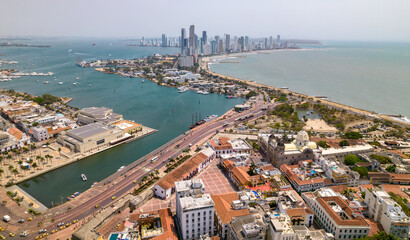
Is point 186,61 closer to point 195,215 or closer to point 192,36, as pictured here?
point 192,36

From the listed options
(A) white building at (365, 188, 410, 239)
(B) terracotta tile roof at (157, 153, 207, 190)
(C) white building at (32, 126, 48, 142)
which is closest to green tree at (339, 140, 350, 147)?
(A) white building at (365, 188, 410, 239)

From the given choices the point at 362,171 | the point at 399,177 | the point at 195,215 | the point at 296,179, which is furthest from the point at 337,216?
the point at 399,177

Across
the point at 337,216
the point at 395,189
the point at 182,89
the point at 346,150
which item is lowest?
the point at 395,189

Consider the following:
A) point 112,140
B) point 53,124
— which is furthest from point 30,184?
point 53,124

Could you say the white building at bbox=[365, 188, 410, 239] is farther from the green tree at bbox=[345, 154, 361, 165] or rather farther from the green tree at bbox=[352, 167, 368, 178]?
the green tree at bbox=[345, 154, 361, 165]

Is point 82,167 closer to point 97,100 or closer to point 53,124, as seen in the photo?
point 53,124

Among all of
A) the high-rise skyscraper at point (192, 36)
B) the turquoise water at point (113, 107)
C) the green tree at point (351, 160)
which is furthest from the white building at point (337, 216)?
the high-rise skyscraper at point (192, 36)

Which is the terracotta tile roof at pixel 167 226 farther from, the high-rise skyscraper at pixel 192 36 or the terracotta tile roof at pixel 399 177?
the high-rise skyscraper at pixel 192 36
